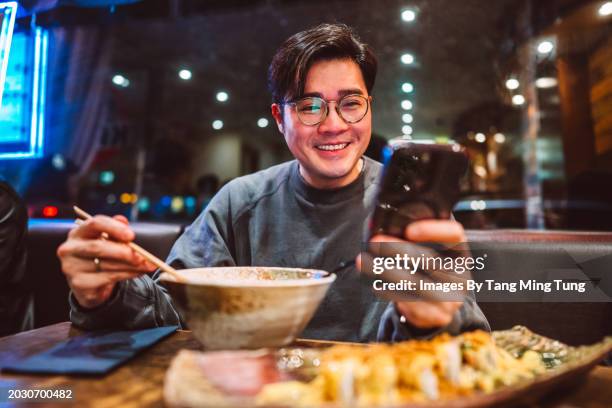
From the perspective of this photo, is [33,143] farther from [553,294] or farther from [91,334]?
[553,294]

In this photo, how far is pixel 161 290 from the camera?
1058mm

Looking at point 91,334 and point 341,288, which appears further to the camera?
point 341,288

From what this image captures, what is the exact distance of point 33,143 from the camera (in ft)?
7.27

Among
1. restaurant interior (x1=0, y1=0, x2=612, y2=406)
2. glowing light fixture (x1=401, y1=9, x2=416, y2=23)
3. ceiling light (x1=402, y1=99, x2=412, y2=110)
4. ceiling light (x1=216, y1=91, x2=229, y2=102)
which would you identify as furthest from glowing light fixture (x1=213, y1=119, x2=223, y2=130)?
glowing light fixture (x1=401, y1=9, x2=416, y2=23)

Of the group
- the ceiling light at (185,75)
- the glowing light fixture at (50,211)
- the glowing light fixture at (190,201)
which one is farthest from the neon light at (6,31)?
the ceiling light at (185,75)

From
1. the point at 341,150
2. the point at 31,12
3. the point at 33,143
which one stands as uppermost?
the point at 31,12

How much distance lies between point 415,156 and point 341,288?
0.70 m

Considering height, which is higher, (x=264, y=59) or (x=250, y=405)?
(x=264, y=59)

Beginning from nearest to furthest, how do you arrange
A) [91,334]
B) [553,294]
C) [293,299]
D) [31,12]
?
[293,299] → [91,334] → [553,294] → [31,12]

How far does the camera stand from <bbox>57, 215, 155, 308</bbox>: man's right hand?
0.77 m

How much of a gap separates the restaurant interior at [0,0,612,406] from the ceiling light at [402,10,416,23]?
0.06ft

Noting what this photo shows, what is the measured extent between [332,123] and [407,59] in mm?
3185

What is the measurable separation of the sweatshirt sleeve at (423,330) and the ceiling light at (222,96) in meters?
4.16

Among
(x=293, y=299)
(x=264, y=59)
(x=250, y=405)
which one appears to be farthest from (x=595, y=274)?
(x=264, y=59)
